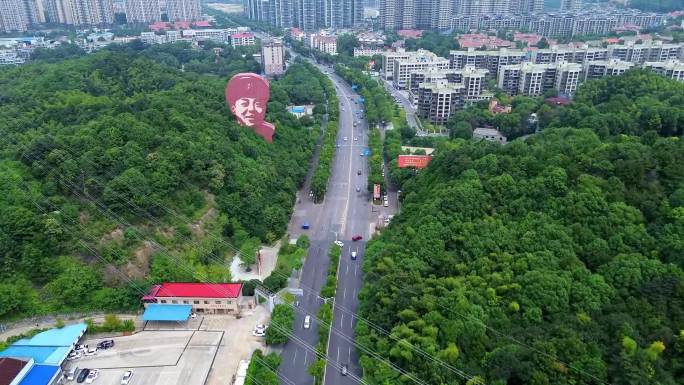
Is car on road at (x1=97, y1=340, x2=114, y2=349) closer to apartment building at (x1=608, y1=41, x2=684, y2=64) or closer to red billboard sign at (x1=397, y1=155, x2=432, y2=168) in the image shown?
red billboard sign at (x1=397, y1=155, x2=432, y2=168)

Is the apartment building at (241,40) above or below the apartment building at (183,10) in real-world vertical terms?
below

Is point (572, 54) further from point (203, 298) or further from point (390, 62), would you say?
point (203, 298)

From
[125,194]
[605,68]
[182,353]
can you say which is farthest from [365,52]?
[182,353]

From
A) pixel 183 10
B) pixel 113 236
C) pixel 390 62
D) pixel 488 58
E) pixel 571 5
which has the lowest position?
pixel 113 236

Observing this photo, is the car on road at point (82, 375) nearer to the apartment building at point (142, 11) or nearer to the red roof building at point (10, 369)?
the red roof building at point (10, 369)

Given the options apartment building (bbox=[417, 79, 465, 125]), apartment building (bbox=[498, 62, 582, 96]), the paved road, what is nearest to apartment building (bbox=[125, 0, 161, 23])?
the paved road

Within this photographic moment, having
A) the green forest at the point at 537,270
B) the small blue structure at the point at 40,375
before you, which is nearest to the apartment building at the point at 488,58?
the green forest at the point at 537,270
